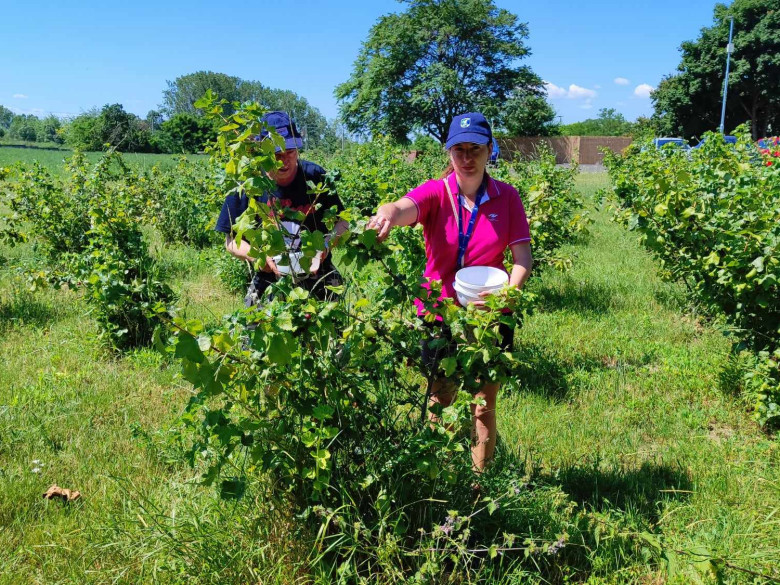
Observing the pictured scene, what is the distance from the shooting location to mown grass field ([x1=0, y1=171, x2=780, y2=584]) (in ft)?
7.28

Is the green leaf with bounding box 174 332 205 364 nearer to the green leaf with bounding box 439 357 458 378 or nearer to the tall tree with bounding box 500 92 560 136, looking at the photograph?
the green leaf with bounding box 439 357 458 378

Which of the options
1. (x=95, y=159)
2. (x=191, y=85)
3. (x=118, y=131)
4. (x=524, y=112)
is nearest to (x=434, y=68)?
(x=524, y=112)

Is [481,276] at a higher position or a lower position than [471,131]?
lower

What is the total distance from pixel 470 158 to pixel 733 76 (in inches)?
1770

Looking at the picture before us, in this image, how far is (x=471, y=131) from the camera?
2.76 metres

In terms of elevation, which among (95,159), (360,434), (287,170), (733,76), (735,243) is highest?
(733,76)

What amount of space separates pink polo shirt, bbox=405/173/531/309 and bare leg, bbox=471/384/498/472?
0.52 m

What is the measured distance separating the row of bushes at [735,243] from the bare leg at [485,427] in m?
1.49

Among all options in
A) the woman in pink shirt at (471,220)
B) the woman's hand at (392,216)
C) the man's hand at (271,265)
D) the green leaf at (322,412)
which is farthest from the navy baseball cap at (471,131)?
the green leaf at (322,412)

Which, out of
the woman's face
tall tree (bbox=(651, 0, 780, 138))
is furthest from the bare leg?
tall tree (bbox=(651, 0, 780, 138))

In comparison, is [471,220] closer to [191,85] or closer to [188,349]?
[188,349]

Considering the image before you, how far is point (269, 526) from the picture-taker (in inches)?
87.4

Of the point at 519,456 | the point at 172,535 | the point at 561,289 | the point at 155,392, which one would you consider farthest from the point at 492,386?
the point at 561,289

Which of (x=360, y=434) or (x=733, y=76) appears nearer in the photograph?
(x=360, y=434)
